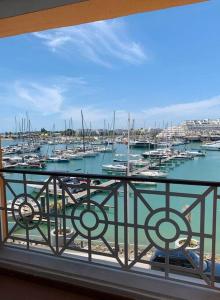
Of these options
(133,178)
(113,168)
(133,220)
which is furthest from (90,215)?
(113,168)

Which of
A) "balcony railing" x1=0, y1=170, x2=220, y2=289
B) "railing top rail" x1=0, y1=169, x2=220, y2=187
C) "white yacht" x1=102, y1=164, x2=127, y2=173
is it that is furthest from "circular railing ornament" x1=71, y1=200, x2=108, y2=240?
"white yacht" x1=102, y1=164, x2=127, y2=173

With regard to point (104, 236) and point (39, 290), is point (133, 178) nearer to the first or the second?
point (104, 236)

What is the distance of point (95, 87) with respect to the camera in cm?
1841

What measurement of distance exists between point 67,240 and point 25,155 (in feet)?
25.6

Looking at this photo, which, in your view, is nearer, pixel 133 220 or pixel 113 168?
pixel 133 220

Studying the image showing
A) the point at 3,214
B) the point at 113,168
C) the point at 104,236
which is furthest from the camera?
the point at 113,168

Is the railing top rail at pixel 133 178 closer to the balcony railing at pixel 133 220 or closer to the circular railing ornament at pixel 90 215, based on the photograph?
the balcony railing at pixel 133 220

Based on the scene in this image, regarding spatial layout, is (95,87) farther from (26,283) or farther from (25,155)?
(26,283)

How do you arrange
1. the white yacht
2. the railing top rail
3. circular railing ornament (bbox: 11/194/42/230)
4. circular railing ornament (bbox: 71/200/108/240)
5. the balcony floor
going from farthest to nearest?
the white yacht, circular railing ornament (bbox: 11/194/42/230), circular railing ornament (bbox: 71/200/108/240), the balcony floor, the railing top rail

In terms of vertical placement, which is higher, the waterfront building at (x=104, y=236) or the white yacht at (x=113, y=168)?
the waterfront building at (x=104, y=236)

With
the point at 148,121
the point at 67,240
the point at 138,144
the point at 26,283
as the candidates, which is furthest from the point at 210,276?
the point at 148,121

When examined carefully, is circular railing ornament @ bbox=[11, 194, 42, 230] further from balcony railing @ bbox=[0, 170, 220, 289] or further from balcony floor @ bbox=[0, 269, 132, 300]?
balcony floor @ bbox=[0, 269, 132, 300]

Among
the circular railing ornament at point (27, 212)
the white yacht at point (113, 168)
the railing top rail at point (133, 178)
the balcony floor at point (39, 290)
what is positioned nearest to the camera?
the railing top rail at point (133, 178)

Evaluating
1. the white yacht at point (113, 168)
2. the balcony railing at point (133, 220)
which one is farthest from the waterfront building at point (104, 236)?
the white yacht at point (113, 168)
